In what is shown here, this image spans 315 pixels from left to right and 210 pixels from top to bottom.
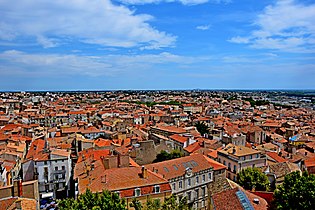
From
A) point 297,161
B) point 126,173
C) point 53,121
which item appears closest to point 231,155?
point 297,161

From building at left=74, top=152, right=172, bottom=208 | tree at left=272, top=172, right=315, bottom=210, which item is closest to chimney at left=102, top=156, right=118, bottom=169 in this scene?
building at left=74, top=152, right=172, bottom=208

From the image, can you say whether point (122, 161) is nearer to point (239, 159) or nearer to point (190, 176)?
point (190, 176)

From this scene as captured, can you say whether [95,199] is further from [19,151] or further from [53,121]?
[53,121]

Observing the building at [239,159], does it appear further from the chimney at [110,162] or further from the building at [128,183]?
the chimney at [110,162]

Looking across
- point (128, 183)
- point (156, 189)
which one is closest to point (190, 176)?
point (156, 189)

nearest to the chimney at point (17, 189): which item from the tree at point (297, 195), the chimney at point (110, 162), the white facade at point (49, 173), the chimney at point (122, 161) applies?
the chimney at point (110, 162)

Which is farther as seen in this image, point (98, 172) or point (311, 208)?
point (98, 172)
